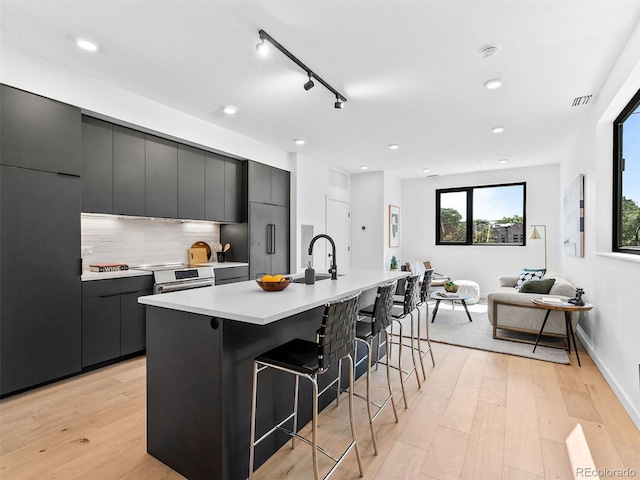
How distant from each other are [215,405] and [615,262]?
3166 mm

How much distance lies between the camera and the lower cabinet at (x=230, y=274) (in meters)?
4.25

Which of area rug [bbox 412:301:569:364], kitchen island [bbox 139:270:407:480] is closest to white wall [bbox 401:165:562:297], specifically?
area rug [bbox 412:301:569:364]

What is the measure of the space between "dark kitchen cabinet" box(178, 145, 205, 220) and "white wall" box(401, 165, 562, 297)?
524 centimetres

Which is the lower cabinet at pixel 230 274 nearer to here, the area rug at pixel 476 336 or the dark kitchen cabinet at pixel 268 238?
the dark kitchen cabinet at pixel 268 238

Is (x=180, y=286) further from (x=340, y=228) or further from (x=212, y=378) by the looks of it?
(x=340, y=228)

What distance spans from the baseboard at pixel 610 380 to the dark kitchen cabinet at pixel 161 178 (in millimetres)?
4425

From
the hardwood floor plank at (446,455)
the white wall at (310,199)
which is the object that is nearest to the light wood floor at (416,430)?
the hardwood floor plank at (446,455)

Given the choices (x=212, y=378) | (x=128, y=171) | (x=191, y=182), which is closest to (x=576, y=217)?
(x=212, y=378)

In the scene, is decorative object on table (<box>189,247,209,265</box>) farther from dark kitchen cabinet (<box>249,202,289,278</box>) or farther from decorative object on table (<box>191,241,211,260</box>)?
dark kitchen cabinet (<box>249,202,289,278</box>)

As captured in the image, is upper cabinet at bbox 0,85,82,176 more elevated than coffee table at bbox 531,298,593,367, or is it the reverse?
upper cabinet at bbox 0,85,82,176

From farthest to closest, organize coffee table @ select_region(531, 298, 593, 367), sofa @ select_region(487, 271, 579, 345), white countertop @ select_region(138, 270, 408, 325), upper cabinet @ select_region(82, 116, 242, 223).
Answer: sofa @ select_region(487, 271, 579, 345)
coffee table @ select_region(531, 298, 593, 367)
upper cabinet @ select_region(82, 116, 242, 223)
white countertop @ select_region(138, 270, 408, 325)

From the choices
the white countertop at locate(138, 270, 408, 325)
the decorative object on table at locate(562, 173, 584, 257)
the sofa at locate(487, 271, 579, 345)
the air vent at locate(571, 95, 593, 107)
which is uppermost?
the air vent at locate(571, 95, 593, 107)

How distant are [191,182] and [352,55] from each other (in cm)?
247

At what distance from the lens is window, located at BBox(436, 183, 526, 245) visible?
22.7 feet
